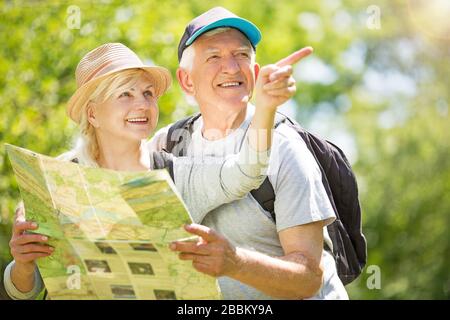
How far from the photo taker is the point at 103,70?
7.90 feet

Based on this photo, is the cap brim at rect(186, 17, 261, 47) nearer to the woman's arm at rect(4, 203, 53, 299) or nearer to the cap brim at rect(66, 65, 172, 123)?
the cap brim at rect(66, 65, 172, 123)

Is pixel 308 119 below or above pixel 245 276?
above

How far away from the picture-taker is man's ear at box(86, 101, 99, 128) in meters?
2.46

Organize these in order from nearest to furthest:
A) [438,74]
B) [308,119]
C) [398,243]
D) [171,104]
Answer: [171,104]
[398,243]
[438,74]
[308,119]

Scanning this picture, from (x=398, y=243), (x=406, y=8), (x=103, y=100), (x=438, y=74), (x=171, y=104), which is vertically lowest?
(x=398, y=243)

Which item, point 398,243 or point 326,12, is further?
point 326,12

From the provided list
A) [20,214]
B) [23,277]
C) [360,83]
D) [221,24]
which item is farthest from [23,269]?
[360,83]

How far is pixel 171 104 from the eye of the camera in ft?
18.4

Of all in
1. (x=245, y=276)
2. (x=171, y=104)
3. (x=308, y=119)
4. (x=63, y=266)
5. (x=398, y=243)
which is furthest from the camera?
(x=308, y=119)

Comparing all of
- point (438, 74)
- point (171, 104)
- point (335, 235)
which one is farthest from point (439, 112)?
point (335, 235)

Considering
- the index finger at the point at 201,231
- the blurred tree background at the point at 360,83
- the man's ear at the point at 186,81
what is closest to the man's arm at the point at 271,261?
the index finger at the point at 201,231

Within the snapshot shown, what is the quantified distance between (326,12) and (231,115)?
8.39 m

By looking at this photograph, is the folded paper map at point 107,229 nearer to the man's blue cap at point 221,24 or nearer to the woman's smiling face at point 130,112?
the woman's smiling face at point 130,112

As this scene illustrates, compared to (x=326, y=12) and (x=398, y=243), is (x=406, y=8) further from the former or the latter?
(x=398, y=243)
